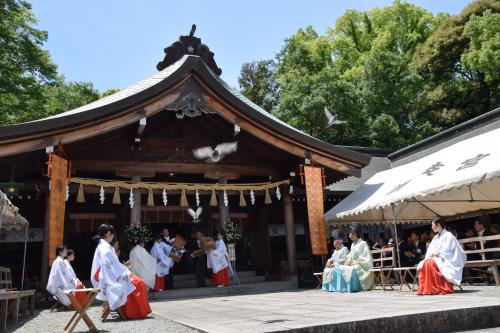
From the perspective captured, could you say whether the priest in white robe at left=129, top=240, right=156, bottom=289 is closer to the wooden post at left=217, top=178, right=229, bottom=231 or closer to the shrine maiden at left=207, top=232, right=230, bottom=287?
the shrine maiden at left=207, top=232, right=230, bottom=287

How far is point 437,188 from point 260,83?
30545mm

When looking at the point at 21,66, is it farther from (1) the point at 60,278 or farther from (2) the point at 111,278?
(2) the point at 111,278

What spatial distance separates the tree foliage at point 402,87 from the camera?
24953mm

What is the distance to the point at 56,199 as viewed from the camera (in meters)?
9.90

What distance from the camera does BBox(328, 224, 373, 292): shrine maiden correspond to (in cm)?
992

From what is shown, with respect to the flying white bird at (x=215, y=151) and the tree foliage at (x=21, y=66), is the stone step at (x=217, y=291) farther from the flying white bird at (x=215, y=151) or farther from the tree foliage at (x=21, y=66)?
the tree foliage at (x=21, y=66)

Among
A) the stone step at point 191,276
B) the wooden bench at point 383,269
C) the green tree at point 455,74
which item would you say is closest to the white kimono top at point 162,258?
the stone step at point 191,276

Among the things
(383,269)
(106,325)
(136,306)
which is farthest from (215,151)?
(106,325)

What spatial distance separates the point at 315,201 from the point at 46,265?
7284mm

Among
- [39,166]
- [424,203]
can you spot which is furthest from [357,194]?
[39,166]

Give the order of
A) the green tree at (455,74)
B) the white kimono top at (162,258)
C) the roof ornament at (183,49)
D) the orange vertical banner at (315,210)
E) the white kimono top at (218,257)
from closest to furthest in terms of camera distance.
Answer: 1. the white kimono top at (162,258)
2. the white kimono top at (218,257)
3. the orange vertical banner at (315,210)
4. the roof ornament at (183,49)
5. the green tree at (455,74)

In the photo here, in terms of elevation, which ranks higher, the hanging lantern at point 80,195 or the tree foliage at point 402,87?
the tree foliage at point 402,87

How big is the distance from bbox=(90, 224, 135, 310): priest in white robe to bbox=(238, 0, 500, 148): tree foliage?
20.0m

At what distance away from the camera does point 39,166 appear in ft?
35.4
